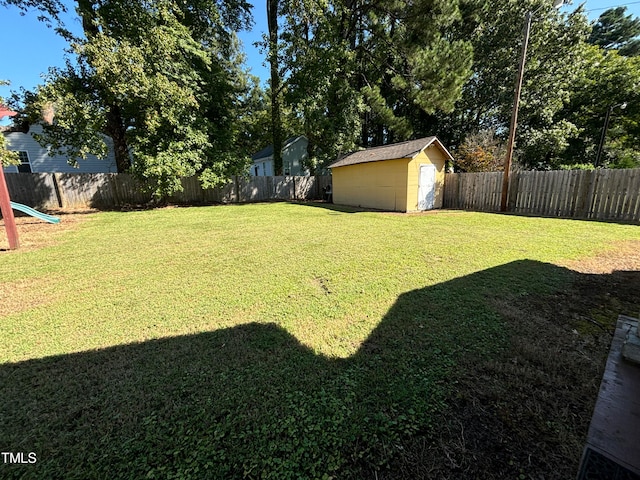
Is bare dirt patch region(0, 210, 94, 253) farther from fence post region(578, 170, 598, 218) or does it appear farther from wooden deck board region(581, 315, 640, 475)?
fence post region(578, 170, 598, 218)

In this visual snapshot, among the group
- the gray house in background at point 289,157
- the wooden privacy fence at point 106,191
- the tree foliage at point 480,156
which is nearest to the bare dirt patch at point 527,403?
the tree foliage at point 480,156

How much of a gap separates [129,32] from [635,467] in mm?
15417

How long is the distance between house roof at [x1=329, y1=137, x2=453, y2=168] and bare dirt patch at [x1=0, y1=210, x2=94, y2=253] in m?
11.2

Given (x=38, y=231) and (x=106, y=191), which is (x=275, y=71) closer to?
(x=106, y=191)

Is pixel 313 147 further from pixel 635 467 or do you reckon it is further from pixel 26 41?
pixel 635 467

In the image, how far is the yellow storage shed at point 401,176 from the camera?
447 inches

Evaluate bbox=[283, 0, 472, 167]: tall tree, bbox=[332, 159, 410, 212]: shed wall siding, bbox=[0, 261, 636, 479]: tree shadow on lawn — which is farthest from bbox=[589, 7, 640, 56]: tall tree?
bbox=[0, 261, 636, 479]: tree shadow on lawn

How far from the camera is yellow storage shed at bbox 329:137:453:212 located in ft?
37.3

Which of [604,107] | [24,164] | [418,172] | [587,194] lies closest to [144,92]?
[418,172]

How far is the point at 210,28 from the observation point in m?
14.4

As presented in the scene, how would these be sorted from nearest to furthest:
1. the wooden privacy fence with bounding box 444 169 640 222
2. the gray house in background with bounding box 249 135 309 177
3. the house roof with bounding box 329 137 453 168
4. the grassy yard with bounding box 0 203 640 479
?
the grassy yard with bounding box 0 203 640 479
the wooden privacy fence with bounding box 444 169 640 222
the house roof with bounding box 329 137 453 168
the gray house in background with bounding box 249 135 309 177

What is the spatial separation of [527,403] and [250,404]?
1.86 m

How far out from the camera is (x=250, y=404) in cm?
187

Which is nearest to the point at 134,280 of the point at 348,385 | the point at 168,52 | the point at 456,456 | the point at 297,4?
the point at 348,385
